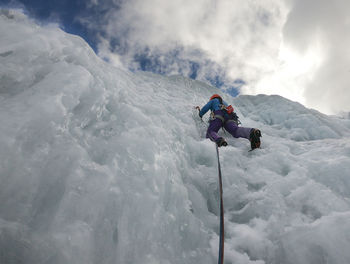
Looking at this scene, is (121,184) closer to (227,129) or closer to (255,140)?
(255,140)

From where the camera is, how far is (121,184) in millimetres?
1879

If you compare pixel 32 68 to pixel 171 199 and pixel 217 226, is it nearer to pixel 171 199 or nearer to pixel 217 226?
pixel 171 199

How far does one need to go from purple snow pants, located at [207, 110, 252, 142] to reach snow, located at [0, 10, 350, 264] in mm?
620

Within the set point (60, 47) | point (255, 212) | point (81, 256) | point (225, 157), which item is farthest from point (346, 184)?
point (60, 47)

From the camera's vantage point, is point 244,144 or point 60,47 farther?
point 244,144

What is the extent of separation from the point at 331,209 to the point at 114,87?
3196 millimetres

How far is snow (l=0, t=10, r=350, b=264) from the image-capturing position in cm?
146

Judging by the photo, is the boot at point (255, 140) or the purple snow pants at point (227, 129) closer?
the boot at point (255, 140)

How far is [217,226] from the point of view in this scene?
212 cm

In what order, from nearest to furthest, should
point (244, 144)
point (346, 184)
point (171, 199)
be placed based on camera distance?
point (171, 199)
point (346, 184)
point (244, 144)

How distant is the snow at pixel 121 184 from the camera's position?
57.4 inches

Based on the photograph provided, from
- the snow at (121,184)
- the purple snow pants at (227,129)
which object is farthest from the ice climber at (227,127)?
the snow at (121,184)

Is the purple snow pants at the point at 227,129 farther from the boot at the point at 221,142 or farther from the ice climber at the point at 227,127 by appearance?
the boot at the point at 221,142

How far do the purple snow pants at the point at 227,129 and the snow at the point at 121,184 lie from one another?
0.62 meters
